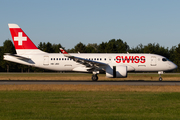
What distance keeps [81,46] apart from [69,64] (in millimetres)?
54826

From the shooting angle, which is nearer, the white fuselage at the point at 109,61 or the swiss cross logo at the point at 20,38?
the white fuselage at the point at 109,61

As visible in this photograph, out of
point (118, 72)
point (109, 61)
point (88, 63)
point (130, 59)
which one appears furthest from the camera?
point (109, 61)

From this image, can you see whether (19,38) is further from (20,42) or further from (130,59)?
(130,59)

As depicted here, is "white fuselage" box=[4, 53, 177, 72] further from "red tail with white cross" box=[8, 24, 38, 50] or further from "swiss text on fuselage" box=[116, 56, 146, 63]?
"red tail with white cross" box=[8, 24, 38, 50]

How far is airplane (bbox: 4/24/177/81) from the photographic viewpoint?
107 feet

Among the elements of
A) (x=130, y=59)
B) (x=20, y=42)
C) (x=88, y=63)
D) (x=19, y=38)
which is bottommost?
(x=88, y=63)

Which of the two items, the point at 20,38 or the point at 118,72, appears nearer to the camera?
the point at 118,72

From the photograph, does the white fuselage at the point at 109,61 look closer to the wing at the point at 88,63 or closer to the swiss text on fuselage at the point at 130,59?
the swiss text on fuselage at the point at 130,59

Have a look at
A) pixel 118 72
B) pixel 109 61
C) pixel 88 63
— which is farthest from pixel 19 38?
pixel 118 72

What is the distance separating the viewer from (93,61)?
104ft

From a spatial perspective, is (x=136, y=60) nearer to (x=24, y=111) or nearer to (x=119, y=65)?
(x=119, y=65)

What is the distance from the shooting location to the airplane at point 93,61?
32656mm

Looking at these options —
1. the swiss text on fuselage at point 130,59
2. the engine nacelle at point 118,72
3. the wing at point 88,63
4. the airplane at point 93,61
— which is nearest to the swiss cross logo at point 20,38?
the airplane at point 93,61

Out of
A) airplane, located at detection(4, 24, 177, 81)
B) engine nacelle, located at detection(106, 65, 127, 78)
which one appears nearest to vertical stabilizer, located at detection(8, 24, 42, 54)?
airplane, located at detection(4, 24, 177, 81)
